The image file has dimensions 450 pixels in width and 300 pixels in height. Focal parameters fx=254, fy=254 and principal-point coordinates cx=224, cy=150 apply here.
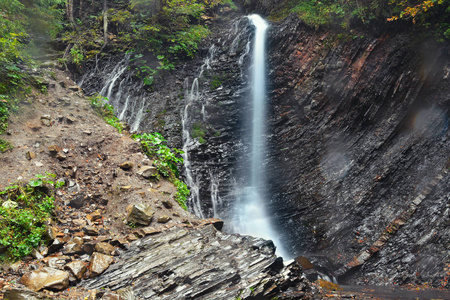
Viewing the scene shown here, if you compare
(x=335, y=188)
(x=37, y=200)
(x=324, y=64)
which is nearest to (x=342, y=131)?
(x=335, y=188)

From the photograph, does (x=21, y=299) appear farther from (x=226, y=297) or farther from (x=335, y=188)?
(x=335, y=188)

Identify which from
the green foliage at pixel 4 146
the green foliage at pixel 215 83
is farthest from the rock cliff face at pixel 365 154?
the green foliage at pixel 4 146

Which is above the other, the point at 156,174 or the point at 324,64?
the point at 324,64

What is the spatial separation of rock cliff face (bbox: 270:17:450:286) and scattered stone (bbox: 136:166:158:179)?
20.7 ft

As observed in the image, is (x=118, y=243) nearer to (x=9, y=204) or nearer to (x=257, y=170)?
(x=9, y=204)

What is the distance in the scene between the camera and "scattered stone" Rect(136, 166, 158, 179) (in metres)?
6.46

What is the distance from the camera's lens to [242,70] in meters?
14.1

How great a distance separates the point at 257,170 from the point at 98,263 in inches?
346

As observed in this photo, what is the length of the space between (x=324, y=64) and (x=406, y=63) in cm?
319

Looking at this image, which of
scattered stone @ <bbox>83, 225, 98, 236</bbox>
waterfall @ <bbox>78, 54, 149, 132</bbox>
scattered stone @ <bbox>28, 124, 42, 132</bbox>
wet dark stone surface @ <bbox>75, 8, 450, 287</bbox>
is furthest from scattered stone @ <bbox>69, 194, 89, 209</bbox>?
waterfall @ <bbox>78, 54, 149, 132</bbox>

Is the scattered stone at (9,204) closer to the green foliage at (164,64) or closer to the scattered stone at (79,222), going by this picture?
the scattered stone at (79,222)

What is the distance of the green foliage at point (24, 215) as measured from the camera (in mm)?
3859

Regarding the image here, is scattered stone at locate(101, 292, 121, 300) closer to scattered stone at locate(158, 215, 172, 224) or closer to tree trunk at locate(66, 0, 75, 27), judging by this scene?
scattered stone at locate(158, 215, 172, 224)

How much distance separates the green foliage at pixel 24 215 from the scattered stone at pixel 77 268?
2.24ft
